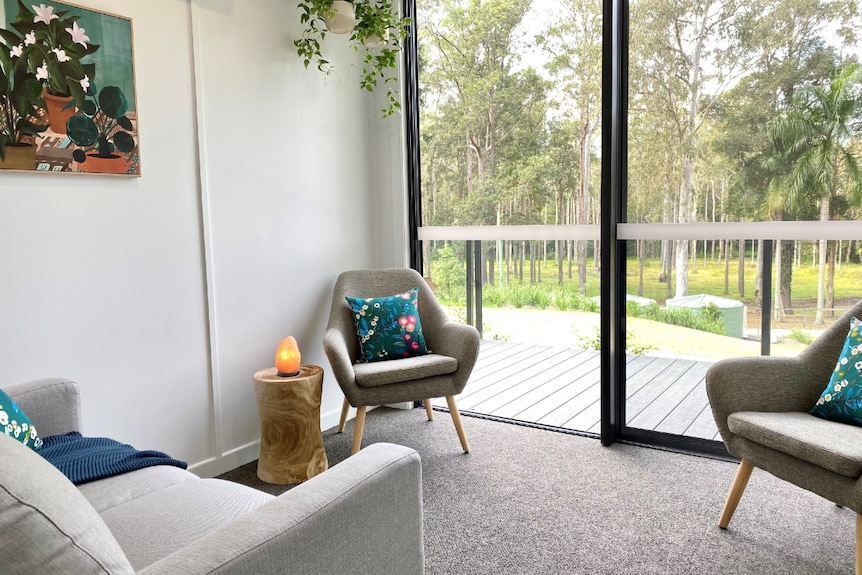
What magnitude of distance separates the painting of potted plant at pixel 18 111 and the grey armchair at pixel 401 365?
4.23ft

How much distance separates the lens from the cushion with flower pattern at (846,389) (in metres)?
1.97

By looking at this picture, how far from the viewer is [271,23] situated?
2846 millimetres

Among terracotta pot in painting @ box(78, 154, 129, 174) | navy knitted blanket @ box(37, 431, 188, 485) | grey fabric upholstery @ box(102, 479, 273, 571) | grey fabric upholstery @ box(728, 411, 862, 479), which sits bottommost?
grey fabric upholstery @ box(728, 411, 862, 479)

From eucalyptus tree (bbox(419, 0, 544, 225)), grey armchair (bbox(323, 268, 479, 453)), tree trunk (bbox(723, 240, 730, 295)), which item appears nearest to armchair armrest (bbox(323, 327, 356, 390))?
grey armchair (bbox(323, 268, 479, 453))

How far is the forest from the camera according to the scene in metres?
2.46

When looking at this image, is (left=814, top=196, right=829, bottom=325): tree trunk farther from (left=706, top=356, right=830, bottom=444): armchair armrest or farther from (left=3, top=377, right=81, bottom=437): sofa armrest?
(left=3, top=377, right=81, bottom=437): sofa armrest

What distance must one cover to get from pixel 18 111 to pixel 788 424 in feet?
8.63

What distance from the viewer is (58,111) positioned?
2.10 meters

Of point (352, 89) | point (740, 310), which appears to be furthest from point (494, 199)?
point (740, 310)

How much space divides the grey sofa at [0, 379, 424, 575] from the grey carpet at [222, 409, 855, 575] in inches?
30.2

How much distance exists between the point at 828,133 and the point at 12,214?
2965 mm

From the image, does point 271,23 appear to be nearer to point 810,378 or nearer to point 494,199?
point 494,199

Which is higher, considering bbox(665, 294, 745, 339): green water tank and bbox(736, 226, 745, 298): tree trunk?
bbox(736, 226, 745, 298): tree trunk

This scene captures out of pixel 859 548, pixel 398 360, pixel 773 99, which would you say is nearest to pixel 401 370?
pixel 398 360
